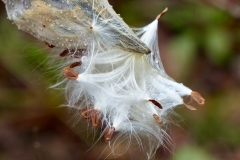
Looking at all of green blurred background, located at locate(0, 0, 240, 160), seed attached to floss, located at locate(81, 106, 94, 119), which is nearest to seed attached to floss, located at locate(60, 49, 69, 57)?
seed attached to floss, located at locate(81, 106, 94, 119)

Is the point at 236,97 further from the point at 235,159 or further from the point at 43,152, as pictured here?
the point at 43,152

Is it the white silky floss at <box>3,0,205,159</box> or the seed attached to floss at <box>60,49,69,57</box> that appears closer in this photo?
the white silky floss at <box>3,0,205,159</box>

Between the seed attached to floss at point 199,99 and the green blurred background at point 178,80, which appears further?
the green blurred background at point 178,80

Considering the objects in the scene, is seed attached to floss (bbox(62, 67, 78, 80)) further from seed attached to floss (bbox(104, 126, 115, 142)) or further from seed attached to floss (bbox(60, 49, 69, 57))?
seed attached to floss (bbox(104, 126, 115, 142))

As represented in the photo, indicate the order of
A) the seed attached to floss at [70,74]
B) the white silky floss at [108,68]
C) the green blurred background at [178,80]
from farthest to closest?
the green blurred background at [178,80]
the seed attached to floss at [70,74]
the white silky floss at [108,68]

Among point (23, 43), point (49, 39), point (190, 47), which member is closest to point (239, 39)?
point (190, 47)

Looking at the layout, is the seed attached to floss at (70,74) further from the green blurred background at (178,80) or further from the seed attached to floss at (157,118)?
the green blurred background at (178,80)

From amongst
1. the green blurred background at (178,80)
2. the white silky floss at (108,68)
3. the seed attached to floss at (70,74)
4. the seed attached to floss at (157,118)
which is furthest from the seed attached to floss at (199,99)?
the green blurred background at (178,80)
